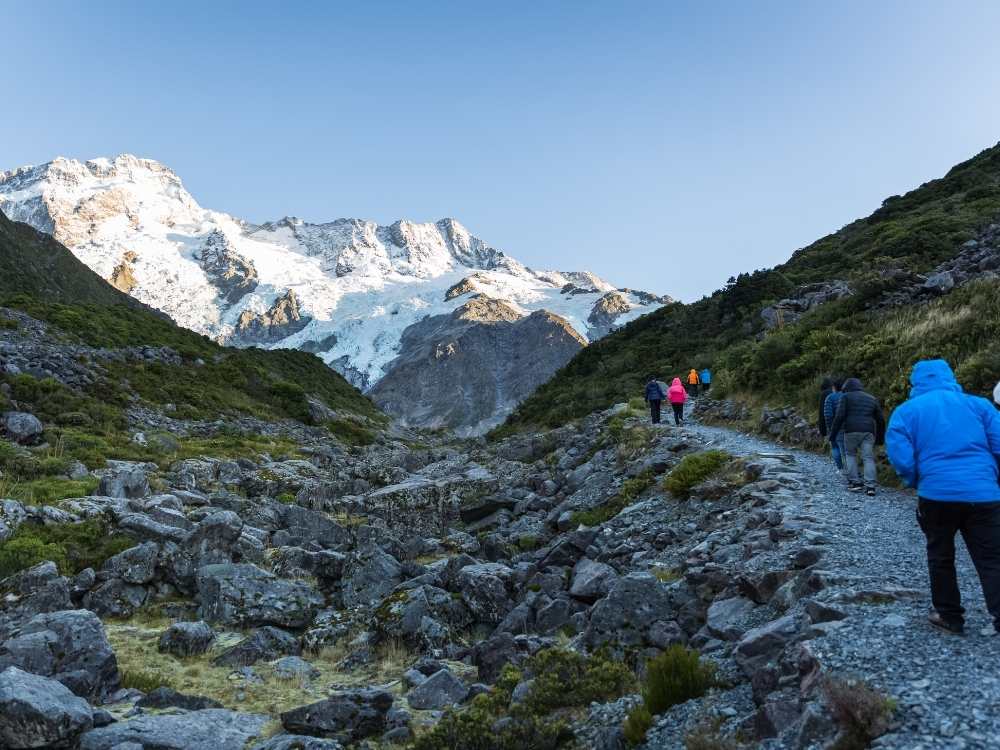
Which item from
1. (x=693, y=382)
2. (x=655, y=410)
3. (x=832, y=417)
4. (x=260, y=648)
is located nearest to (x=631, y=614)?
(x=260, y=648)

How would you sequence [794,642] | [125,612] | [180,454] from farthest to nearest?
[180,454] < [125,612] < [794,642]

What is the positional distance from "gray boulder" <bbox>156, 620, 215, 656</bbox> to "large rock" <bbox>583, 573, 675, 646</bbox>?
18.3ft

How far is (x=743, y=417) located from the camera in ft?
69.1

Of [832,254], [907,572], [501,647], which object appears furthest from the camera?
[832,254]

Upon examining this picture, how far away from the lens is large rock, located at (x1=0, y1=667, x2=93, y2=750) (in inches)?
201

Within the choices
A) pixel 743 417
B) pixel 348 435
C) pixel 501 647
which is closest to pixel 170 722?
pixel 501 647

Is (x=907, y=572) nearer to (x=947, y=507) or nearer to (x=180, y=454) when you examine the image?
(x=947, y=507)

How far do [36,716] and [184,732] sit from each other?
131cm

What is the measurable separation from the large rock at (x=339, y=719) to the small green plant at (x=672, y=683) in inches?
108

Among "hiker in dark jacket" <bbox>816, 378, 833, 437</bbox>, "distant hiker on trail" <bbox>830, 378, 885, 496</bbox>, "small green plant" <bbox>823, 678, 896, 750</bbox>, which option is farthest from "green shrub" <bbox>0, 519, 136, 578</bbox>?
"hiker in dark jacket" <bbox>816, 378, 833, 437</bbox>

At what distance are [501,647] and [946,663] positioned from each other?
4.65 m

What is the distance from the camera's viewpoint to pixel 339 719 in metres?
6.17

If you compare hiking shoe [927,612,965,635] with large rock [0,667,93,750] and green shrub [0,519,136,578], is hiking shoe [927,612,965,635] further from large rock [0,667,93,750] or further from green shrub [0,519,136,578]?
green shrub [0,519,136,578]

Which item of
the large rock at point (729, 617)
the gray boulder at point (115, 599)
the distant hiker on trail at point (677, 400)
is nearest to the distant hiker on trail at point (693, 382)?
the distant hiker on trail at point (677, 400)
